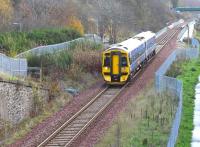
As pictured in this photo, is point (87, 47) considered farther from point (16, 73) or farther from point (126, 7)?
point (126, 7)

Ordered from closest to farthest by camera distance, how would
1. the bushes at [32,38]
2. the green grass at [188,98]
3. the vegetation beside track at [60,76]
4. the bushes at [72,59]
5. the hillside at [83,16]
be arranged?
the green grass at [188,98] < the vegetation beside track at [60,76] < the bushes at [72,59] < the bushes at [32,38] < the hillside at [83,16]

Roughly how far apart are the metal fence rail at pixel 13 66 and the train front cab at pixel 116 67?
5.80 metres

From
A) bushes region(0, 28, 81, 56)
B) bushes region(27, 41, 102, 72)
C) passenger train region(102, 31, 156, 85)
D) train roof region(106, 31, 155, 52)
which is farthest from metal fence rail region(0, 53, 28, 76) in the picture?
train roof region(106, 31, 155, 52)

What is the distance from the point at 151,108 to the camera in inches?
1126

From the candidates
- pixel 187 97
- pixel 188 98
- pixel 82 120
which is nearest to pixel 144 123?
pixel 82 120

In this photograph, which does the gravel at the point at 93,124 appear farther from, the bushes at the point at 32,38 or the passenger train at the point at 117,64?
the bushes at the point at 32,38

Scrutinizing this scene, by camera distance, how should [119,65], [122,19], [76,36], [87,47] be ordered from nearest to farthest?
[119,65], [87,47], [76,36], [122,19]

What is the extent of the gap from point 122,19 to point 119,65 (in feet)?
182

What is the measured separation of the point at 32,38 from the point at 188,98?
16.7 m

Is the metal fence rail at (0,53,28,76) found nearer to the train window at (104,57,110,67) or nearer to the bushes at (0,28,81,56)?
the bushes at (0,28,81,56)

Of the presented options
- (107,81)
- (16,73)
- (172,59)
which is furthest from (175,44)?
(16,73)

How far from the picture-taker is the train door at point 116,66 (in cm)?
3578

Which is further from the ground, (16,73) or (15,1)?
(15,1)

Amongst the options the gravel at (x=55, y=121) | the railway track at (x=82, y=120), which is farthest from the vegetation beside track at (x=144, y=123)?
the gravel at (x=55, y=121)
